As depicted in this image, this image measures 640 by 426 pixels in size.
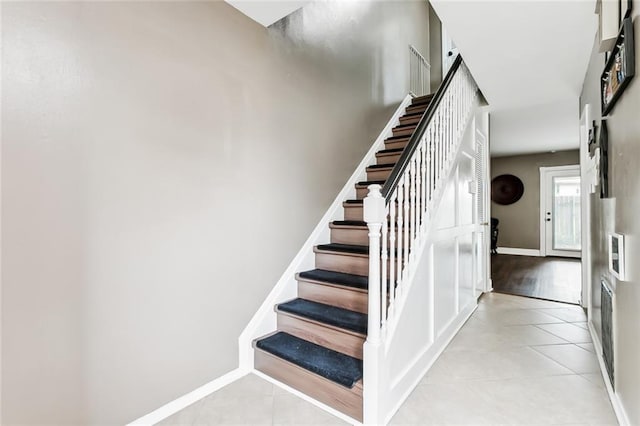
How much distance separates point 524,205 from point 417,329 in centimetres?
671

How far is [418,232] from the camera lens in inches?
80.1

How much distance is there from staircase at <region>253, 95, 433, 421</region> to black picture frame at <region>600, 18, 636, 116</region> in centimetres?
163

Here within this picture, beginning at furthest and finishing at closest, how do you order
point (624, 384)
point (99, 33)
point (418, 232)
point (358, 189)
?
point (358, 189) < point (418, 232) < point (624, 384) < point (99, 33)

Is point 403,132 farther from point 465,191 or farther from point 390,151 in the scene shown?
point 465,191

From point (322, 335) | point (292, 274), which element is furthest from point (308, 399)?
point (292, 274)

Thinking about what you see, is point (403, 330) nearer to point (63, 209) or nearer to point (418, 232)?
point (418, 232)

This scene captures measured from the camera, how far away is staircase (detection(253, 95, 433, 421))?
5.59 ft

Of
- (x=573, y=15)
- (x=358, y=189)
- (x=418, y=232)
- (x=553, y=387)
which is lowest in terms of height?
(x=553, y=387)

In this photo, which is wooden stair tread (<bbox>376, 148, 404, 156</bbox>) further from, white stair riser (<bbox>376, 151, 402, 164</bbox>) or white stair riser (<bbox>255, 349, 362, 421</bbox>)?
white stair riser (<bbox>255, 349, 362, 421</bbox>)

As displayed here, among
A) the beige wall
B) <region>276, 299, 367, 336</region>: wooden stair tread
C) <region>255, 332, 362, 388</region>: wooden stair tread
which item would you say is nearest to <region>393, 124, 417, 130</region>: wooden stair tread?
<region>276, 299, 367, 336</region>: wooden stair tread

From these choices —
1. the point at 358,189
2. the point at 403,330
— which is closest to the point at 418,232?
the point at 403,330

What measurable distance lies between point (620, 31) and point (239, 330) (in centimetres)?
255

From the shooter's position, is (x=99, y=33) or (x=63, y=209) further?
(x=99, y=33)

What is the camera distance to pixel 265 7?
1979 millimetres
